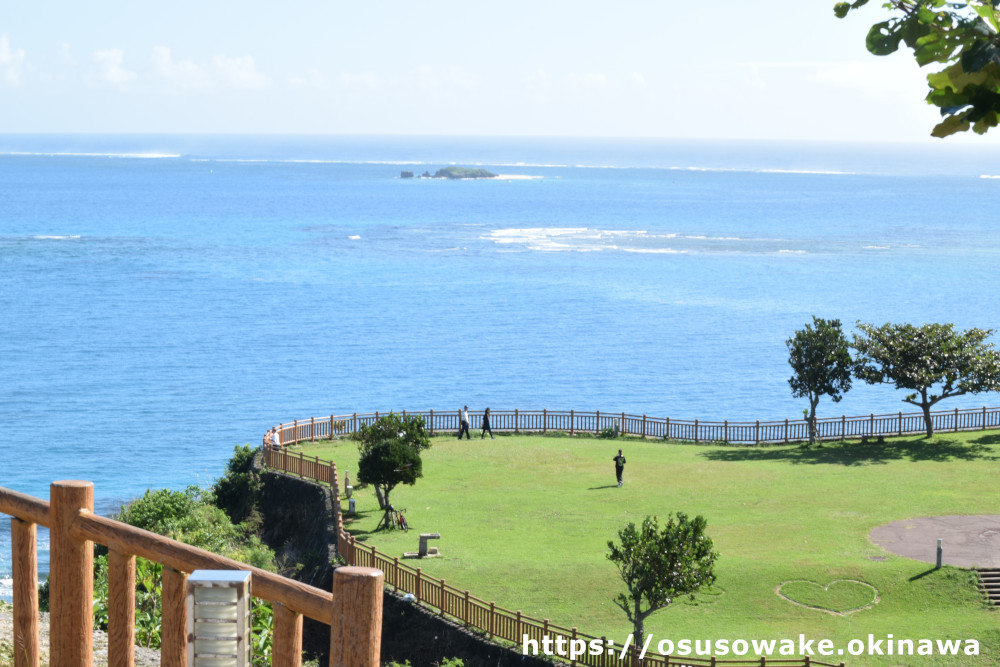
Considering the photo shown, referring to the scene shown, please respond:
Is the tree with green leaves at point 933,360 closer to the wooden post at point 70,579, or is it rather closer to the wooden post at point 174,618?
the wooden post at point 70,579

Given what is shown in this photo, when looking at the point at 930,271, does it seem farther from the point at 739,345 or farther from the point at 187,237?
the point at 187,237

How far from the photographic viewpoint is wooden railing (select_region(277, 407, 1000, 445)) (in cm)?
4119

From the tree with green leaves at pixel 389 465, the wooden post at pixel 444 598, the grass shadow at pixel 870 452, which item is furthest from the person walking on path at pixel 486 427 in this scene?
the wooden post at pixel 444 598

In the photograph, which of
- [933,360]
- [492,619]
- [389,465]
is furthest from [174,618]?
[933,360]

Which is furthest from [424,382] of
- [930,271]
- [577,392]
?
[930,271]

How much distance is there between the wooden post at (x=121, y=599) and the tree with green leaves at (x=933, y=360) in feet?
123

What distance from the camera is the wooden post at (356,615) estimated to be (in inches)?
146

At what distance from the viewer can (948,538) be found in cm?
2723

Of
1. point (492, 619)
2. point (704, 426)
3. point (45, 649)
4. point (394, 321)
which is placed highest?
point (394, 321)

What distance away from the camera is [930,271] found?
119m

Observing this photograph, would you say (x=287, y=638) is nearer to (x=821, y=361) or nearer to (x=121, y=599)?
(x=121, y=599)

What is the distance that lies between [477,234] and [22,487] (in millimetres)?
111217

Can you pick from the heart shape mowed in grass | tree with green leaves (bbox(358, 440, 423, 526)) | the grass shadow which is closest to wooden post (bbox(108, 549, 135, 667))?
the heart shape mowed in grass

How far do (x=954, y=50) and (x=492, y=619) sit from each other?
1971cm
